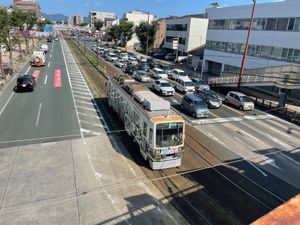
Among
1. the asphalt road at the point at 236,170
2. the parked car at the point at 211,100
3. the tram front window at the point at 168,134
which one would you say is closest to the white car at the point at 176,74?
the parked car at the point at 211,100

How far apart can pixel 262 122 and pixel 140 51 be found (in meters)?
68.7

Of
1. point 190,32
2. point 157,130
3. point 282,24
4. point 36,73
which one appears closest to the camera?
point 157,130

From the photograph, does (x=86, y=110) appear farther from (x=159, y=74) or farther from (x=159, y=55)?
(x=159, y=55)

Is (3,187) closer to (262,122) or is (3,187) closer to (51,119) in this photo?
(51,119)

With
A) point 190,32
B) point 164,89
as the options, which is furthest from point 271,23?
point 190,32

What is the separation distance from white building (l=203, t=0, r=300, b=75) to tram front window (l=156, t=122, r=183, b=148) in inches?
1078

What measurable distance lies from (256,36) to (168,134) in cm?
3356

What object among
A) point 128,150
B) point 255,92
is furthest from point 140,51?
point 128,150

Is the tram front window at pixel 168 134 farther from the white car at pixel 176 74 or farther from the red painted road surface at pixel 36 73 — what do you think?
the red painted road surface at pixel 36 73

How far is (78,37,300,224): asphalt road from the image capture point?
11.9 m

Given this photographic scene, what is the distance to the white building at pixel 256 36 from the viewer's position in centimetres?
3422

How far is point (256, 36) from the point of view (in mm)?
40062

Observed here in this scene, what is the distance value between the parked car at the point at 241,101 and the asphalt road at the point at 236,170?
3.66m

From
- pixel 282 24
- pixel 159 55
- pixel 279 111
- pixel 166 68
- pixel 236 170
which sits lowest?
pixel 236 170
